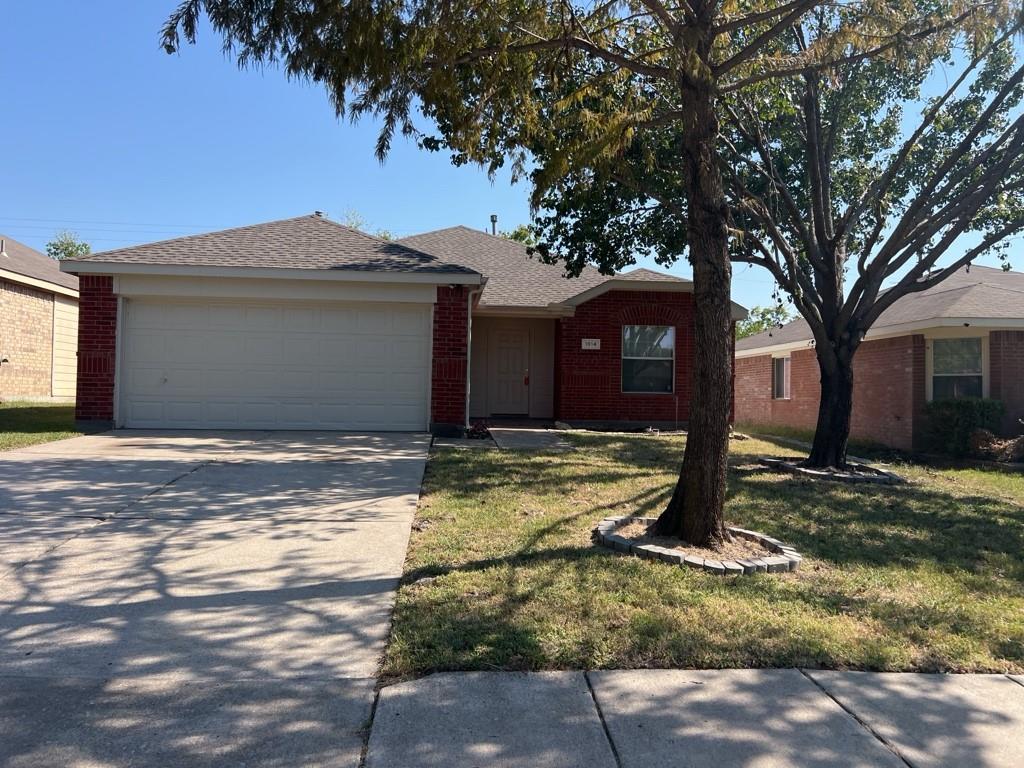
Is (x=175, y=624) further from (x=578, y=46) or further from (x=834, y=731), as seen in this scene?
(x=578, y=46)

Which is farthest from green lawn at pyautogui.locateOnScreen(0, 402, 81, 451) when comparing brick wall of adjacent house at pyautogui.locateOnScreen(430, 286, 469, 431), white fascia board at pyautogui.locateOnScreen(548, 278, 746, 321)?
white fascia board at pyautogui.locateOnScreen(548, 278, 746, 321)

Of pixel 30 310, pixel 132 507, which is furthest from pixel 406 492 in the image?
pixel 30 310

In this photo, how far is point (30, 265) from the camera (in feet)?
67.6

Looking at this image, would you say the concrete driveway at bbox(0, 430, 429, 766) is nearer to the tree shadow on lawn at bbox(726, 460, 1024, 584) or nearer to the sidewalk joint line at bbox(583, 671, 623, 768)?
the sidewalk joint line at bbox(583, 671, 623, 768)

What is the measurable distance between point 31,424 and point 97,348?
7.16 feet

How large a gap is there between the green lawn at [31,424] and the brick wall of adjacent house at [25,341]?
4.03ft

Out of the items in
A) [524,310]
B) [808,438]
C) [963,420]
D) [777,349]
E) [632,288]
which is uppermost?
[632,288]

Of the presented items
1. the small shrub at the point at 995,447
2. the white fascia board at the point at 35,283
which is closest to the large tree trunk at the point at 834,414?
the small shrub at the point at 995,447

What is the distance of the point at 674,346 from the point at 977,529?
9389 mm

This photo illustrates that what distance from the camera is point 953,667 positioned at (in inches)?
151

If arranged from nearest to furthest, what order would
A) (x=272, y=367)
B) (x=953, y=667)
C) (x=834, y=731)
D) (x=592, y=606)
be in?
(x=834, y=731) < (x=953, y=667) < (x=592, y=606) < (x=272, y=367)

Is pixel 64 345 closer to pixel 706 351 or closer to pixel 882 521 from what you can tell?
pixel 706 351

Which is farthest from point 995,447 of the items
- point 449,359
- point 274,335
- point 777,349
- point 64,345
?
point 64,345

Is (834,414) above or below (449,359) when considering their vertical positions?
below
